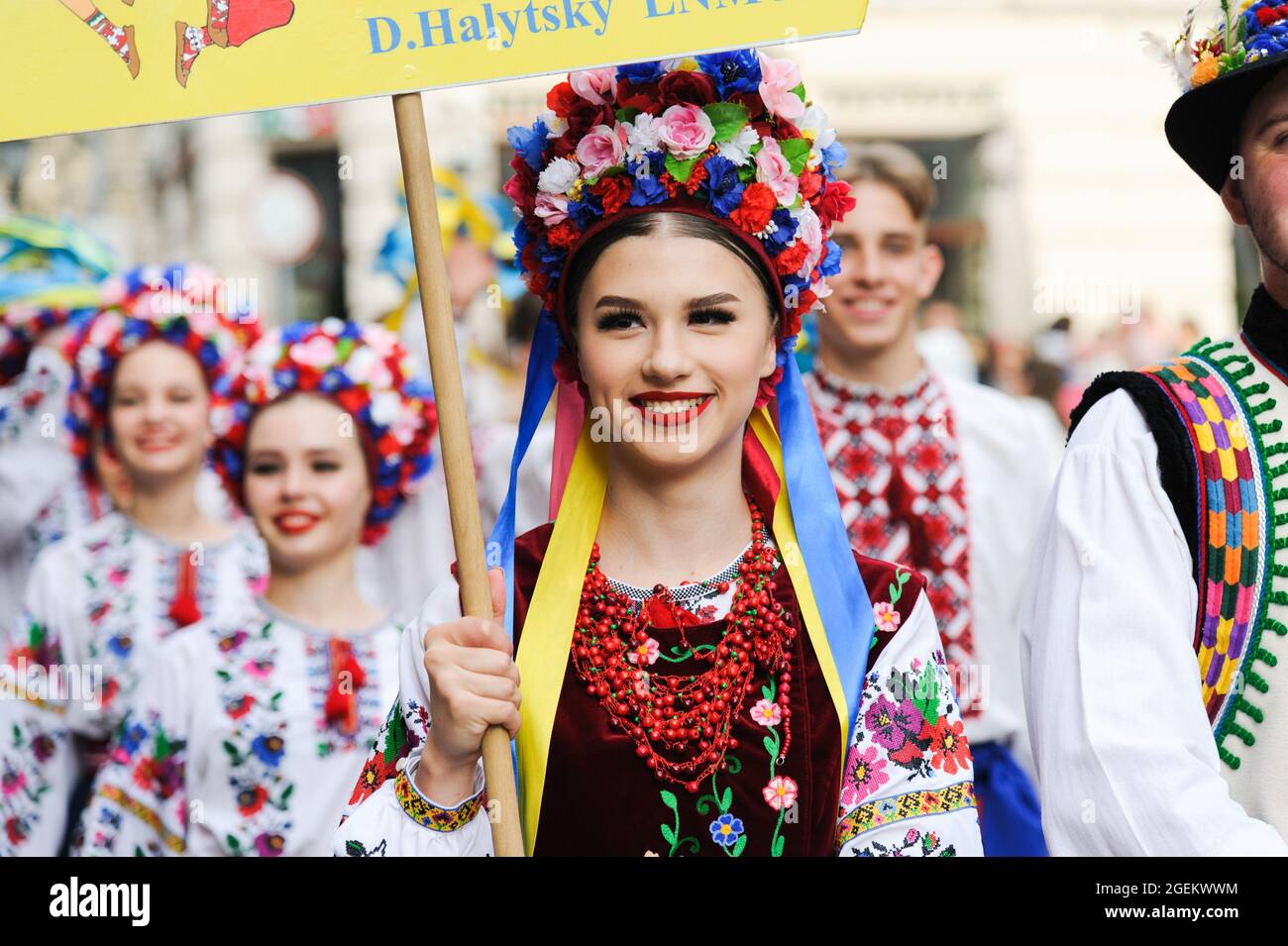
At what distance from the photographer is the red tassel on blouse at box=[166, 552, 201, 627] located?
5.77 m

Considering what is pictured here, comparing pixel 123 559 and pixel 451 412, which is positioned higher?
pixel 123 559

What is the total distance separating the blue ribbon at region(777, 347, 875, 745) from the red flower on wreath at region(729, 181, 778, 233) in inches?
10.2

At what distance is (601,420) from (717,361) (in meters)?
→ 0.23

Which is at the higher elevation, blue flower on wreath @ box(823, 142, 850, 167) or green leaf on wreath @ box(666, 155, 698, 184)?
blue flower on wreath @ box(823, 142, 850, 167)

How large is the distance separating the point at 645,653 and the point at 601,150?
2.68 ft

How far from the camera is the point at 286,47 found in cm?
261

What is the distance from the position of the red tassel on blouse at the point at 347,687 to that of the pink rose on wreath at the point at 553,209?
206cm

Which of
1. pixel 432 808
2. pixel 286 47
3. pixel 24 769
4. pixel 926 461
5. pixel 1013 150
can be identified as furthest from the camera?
pixel 1013 150

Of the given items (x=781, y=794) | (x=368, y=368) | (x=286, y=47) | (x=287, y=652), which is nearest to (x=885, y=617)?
(x=781, y=794)

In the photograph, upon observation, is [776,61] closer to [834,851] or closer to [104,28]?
[104,28]

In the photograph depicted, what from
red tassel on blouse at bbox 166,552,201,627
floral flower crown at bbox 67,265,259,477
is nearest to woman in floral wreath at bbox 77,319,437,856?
red tassel on blouse at bbox 166,552,201,627

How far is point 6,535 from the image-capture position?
22.6 feet

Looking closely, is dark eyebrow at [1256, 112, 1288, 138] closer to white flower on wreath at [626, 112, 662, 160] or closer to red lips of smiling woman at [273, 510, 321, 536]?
white flower on wreath at [626, 112, 662, 160]

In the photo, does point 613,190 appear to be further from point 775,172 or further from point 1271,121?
point 1271,121
